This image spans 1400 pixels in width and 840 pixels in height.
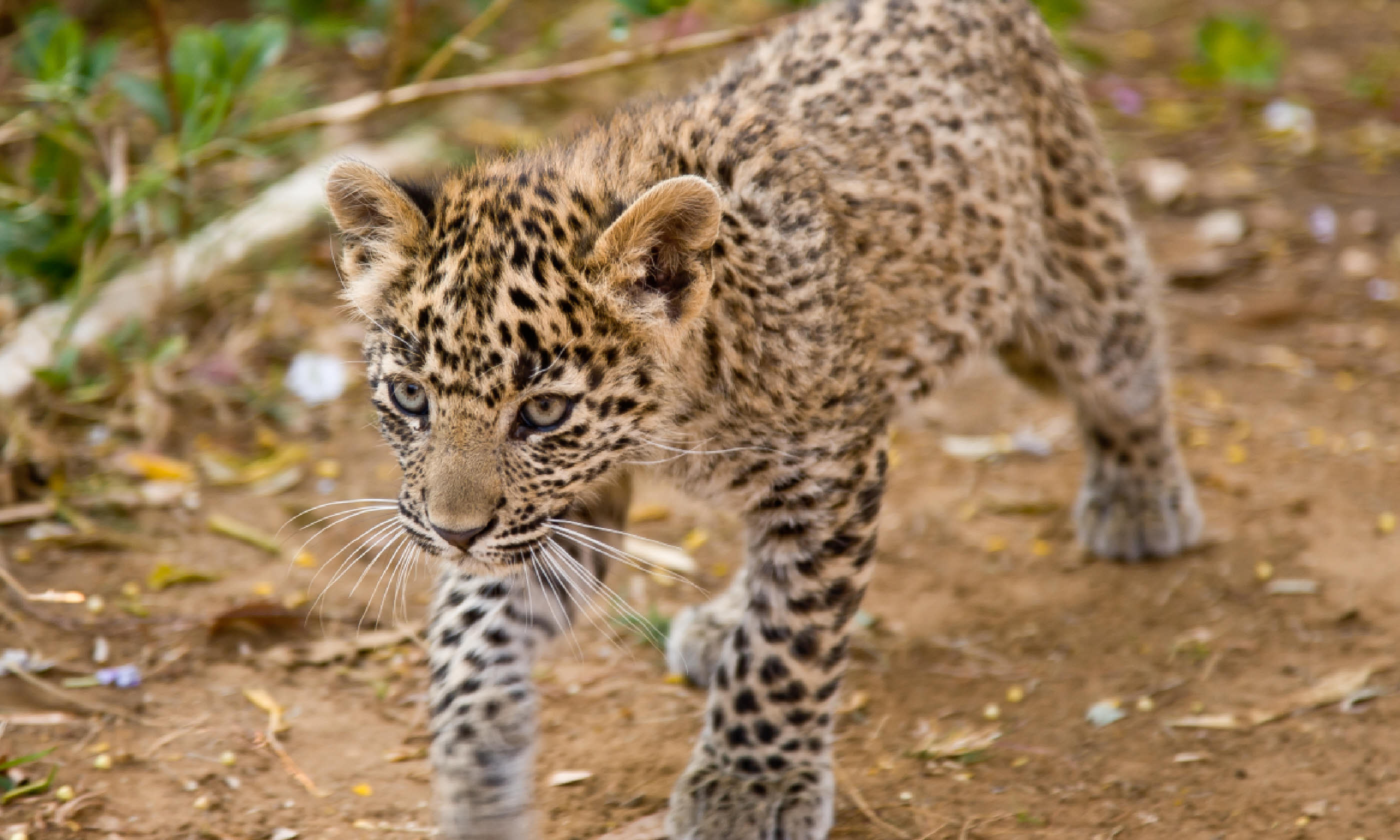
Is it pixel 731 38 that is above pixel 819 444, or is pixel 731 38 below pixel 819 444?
above

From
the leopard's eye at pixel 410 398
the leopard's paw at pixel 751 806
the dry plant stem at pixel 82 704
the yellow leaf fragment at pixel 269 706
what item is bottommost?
the leopard's paw at pixel 751 806

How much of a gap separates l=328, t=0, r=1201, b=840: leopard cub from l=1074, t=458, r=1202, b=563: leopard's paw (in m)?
0.85

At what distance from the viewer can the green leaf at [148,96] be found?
7527 mm

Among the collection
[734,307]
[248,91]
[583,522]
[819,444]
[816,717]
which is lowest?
[816,717]

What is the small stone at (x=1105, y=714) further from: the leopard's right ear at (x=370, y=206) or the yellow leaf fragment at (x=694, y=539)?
the leopard's right ear at (x=370, y=206)

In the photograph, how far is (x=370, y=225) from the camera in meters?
4.59

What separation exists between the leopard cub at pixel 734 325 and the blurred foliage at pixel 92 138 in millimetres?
2826

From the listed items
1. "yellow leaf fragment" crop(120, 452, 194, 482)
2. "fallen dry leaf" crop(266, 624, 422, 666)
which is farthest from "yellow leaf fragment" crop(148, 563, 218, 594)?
"yellow leaf fragment" crop(120, 452, 194, 482)

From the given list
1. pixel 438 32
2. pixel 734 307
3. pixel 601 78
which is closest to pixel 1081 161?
pixel 734 307

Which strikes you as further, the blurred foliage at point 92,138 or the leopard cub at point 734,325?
the blurred foliage at point 92,138

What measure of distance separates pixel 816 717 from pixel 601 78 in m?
6.98

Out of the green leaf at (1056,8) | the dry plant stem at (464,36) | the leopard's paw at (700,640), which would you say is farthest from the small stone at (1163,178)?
the leopard's paw at (700,640)

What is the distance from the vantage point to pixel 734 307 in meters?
4.65

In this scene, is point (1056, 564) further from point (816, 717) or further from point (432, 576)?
→ point (432, 576)
